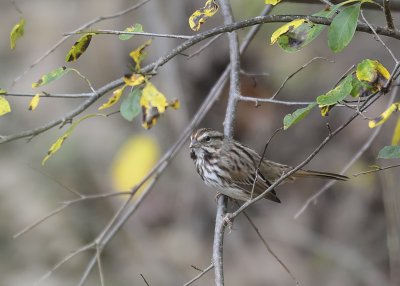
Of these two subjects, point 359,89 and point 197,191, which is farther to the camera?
point 197,191

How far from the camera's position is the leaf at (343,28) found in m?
2.22

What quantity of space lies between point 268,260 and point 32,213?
239 cm

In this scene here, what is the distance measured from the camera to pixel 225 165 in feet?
13.3

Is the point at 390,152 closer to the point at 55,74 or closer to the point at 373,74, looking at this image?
the point at 373,74

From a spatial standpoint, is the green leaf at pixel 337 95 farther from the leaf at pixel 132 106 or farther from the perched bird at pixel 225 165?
the perched bird at pixel 225 165

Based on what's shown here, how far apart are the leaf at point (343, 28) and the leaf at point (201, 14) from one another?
0.44 meters

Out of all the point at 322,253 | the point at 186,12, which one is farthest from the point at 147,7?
the point at 322,253

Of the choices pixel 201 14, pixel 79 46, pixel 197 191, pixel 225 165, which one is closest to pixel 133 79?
pixel 79 46

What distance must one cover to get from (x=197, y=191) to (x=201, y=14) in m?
4.71

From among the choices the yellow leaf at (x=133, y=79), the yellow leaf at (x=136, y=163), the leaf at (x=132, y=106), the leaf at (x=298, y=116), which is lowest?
the yellow leaf at (x=136, y=163)

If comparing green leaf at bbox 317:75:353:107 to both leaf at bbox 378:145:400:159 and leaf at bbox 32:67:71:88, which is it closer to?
leaf at bbox 378:145:400:159

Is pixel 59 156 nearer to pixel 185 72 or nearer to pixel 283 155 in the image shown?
pixel 185 72

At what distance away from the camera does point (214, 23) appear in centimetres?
729

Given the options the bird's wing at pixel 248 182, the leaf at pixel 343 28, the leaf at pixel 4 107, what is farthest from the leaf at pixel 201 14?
the bird's wing at pixel 248 182
